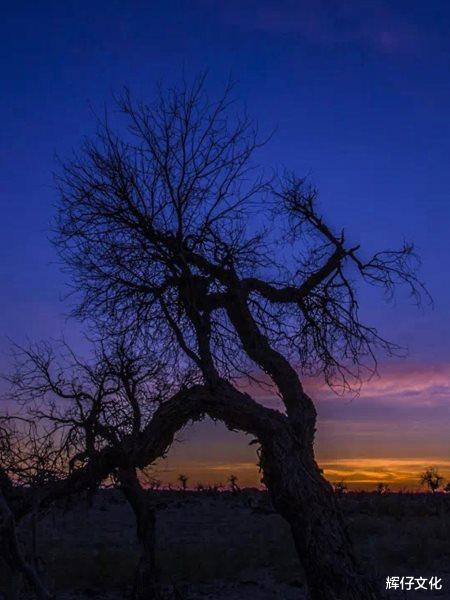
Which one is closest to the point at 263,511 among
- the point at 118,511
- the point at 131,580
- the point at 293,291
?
the point at 118,511

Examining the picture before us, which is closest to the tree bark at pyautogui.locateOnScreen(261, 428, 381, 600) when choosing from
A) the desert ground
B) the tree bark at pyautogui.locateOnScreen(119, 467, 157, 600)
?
the desert ground

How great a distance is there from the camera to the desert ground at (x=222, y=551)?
46.3 ft

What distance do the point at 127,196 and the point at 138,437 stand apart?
11.5ft

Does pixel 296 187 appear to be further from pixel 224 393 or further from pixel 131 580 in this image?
pixel 131 580

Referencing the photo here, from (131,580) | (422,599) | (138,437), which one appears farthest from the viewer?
(131,580)

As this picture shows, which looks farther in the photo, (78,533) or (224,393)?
(78,533)

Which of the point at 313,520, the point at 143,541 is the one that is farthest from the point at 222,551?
the point at 313,520

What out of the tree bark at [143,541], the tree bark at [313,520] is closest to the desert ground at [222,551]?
the tree bark at [143,541]

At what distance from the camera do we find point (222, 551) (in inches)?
666

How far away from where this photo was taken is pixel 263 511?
87.4 feet

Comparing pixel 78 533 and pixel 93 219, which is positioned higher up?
pixel 93 219

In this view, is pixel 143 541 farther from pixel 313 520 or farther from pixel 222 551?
pixel 313 520

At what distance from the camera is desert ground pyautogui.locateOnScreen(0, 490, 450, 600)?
1412 centimetres

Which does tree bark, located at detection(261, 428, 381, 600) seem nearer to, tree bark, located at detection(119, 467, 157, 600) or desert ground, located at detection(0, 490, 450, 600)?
desert ground, located at detection(0, 490, 450, 600)
